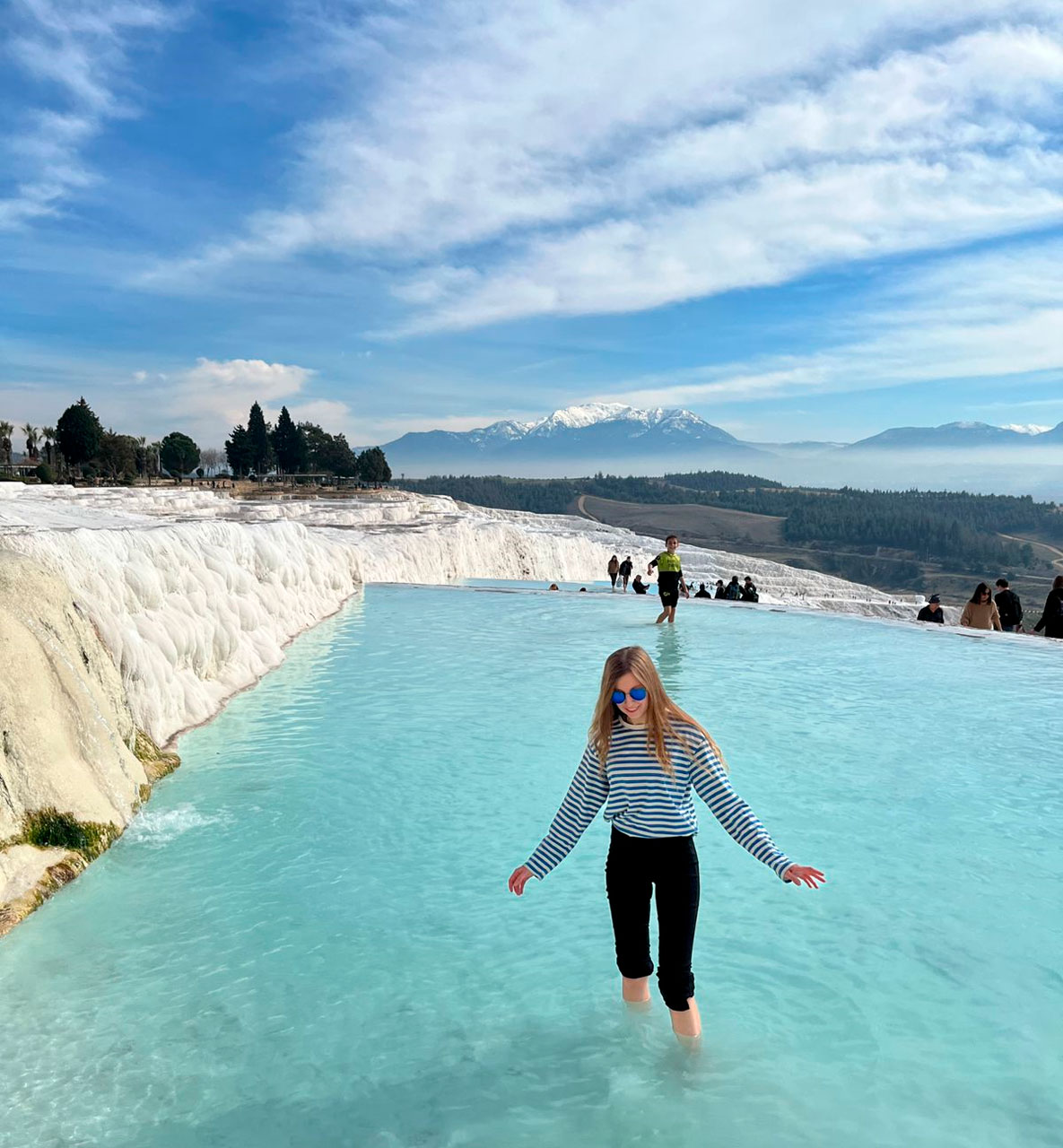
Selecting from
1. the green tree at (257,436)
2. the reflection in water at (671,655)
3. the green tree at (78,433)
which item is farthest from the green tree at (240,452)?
the reflection in water at (671,655)

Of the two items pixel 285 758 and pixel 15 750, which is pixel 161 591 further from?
pixel 15 750

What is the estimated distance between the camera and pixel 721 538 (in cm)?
15462

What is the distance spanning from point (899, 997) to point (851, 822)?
2083mm

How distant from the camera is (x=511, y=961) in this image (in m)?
4.32

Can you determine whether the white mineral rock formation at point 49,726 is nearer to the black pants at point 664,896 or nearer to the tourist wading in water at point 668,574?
the black pants at point 664,896

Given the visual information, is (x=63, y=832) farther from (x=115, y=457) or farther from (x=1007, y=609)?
(x=115, y=457)

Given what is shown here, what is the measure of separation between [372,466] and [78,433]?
31.7 m

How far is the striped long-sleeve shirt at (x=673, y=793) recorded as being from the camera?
326 cm

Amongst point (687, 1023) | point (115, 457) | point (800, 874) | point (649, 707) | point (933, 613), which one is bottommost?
point (687, 1023)

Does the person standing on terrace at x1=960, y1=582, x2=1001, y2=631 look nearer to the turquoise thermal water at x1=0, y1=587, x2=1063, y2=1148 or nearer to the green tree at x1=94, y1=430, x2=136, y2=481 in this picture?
the turquoise thermal water at x1=0, y1=587, x2=1063, y2=1148

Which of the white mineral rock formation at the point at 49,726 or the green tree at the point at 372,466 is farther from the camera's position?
the green tree at the point at 372,466

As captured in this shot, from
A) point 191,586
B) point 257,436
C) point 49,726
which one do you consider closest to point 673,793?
point 49,726

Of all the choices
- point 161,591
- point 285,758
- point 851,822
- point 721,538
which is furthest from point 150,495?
point 721,538

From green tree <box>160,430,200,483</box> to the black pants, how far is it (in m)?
91.6
